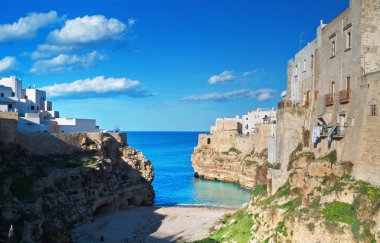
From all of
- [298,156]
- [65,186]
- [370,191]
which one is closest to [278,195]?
[298,156]

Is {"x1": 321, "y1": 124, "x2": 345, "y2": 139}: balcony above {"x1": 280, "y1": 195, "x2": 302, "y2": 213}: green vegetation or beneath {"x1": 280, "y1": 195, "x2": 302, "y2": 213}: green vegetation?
above

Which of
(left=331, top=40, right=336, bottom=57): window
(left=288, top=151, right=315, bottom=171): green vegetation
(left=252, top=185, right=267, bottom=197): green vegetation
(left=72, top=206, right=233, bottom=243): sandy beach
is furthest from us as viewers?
(left=72, top=206, right=233, bottom=243): sandy beach

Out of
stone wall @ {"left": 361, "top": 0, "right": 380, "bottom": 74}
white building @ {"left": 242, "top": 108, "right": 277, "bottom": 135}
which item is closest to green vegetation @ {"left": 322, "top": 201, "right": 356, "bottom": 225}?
stone wall @ {"left": 361, "top": 0, "right": 380, "bottom": 74}

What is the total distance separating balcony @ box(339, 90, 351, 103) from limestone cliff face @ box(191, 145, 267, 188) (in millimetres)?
34207

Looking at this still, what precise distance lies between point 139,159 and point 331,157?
1280 inches

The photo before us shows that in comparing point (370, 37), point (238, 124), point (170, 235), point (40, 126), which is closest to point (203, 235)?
point (170, 235)

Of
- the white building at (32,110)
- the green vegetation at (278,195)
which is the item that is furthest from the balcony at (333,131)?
the white building at (32,110)

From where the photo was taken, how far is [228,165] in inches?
2660

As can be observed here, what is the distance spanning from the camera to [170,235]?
1368 inches

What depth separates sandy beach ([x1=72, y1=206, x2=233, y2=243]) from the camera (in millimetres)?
33500

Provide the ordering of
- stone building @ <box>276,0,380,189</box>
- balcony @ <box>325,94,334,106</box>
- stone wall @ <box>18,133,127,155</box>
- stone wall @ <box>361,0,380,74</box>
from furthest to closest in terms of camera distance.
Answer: stone wall @ <box>18,133,127,155</box>, balcony @ <box>325,94,334,106</box>, stone wall @ <box>361,0,380,74</box>, stone building @ <box>276,0,380,189</box>

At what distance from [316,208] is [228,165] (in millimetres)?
47706

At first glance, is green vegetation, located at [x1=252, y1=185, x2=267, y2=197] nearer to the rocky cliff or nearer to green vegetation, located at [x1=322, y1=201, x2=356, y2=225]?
the rocky cliff

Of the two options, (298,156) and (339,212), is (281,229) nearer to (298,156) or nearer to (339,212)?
(339,212)
